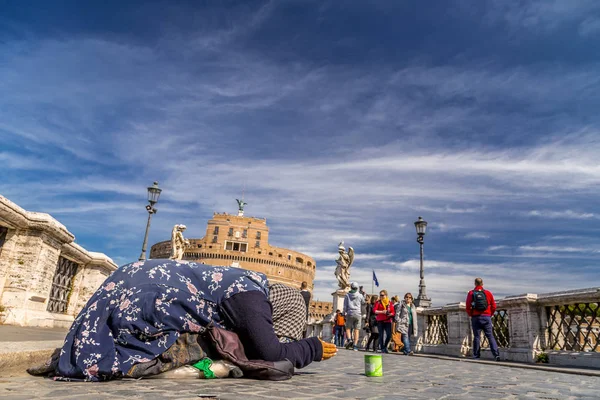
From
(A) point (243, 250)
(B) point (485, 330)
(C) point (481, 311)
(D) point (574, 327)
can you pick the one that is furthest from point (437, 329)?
(A) point (243, 250)

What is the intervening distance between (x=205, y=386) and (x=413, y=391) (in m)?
1.63

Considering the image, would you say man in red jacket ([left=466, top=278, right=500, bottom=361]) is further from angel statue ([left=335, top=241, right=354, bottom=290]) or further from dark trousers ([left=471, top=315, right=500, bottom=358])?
angel statue ([left=335, top=241, right=354, bottom=290])

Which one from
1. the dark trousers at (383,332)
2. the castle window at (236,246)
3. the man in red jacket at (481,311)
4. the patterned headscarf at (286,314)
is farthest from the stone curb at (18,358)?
the castle window at (236,246)

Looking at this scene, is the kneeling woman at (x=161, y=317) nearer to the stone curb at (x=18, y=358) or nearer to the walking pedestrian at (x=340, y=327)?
the stone curb at (x=18, y=358)

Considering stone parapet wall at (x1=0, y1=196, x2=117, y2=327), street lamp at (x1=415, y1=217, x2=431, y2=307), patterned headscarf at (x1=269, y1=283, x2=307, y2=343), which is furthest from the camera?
street lamp at (x1=415, y1=217, x2=431, y2=307)

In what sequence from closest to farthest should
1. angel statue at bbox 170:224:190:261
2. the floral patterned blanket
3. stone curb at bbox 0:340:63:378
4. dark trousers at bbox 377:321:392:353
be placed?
1. the floral patterned blanket
2. stone curb at bbox 0:340:63:378
3. dark trousers at bbox 377:321:392:353
4. angel statue at bbox 170:224:190:261

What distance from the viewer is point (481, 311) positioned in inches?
336

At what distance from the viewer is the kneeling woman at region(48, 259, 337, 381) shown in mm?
2758

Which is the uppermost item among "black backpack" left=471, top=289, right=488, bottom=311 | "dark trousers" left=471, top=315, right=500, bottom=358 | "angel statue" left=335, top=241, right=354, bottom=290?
"angel statue" left=335, top=241, right=354, bottom=290

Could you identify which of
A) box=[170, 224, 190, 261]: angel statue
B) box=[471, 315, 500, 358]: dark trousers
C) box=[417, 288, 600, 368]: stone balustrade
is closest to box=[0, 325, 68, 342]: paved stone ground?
box=[471, 315, 500, 358]: dark trousers

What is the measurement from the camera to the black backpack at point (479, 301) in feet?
27.9

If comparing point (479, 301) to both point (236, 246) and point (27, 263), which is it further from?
point (236, 246)

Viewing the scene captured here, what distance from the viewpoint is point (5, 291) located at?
23.6 feet

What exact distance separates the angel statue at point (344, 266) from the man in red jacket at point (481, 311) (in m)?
8.64
